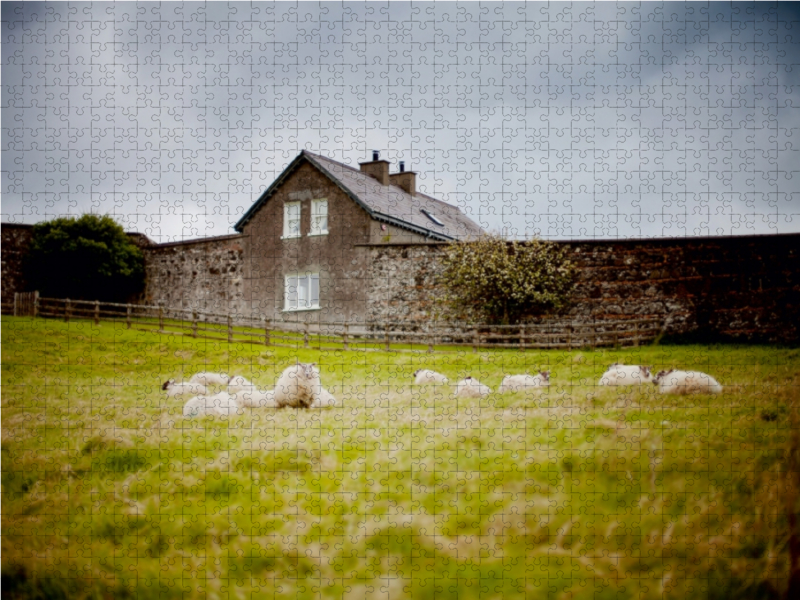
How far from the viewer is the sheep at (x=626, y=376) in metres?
7.60

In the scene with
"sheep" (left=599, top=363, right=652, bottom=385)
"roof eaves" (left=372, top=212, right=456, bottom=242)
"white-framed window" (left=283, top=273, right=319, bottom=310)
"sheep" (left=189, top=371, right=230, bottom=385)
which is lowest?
"sheep" (left=189, top=371, right=230, bottom=385)

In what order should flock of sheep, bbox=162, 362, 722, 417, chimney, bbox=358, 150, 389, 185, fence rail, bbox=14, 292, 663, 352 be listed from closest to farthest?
flock of sheep, bbox=162, 362, 722, 417, fence rail, bbox=14, 292, 663, 352, chimney, bbox=358, 150, 389, 185

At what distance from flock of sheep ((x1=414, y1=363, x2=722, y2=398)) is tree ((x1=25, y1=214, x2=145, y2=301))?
21.5 metres

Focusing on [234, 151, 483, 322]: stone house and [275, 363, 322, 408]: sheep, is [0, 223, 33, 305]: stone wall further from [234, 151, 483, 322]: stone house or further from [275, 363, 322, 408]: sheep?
[275, 363, 322, 408]: sheep

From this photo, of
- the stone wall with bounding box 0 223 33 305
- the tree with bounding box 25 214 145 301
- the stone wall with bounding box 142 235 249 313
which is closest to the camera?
the stone wall with bounding box 0 223 33 305

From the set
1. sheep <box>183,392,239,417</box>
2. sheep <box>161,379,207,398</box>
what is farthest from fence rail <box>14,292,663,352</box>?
sheep <box>183,392,239,417</box>

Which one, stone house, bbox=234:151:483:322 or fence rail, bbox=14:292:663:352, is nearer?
fence rail, bbox=14:292:663:352

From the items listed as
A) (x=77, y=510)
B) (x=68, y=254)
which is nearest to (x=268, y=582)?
(x=77, y=510)

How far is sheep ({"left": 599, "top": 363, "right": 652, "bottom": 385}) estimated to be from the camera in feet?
24.9

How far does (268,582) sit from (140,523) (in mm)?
1324

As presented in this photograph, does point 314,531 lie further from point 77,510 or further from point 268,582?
point 77,510

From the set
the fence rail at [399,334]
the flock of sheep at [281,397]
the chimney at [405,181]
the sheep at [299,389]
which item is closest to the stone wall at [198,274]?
the fence rail at [399,334]

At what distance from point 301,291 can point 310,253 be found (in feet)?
5.69

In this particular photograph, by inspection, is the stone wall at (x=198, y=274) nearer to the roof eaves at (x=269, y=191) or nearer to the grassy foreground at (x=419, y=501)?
the roof eaves at (x=269, y=191)
